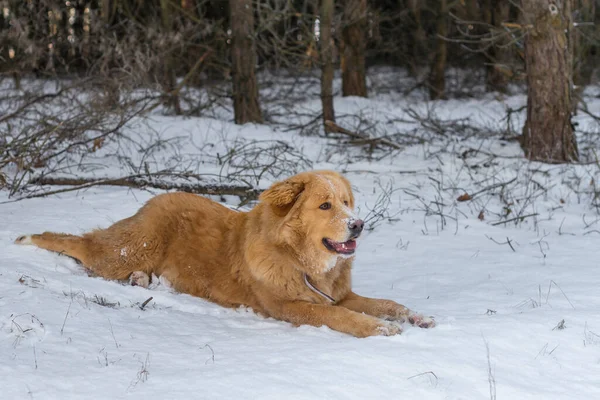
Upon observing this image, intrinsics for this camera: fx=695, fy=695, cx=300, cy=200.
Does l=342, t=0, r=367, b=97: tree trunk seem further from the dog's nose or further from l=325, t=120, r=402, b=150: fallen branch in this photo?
the dog's nose

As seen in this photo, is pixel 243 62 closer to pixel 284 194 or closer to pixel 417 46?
pixel 284 194

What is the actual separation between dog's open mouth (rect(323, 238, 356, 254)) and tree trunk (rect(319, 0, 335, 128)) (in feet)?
24.2

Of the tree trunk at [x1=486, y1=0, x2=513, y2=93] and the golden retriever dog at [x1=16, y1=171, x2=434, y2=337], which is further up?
the tree trunk at [x1=486, y1=0, x2=513, y2=93]

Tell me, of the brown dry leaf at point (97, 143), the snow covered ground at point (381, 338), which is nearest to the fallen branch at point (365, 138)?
the snow covered ground at point (381, 338)

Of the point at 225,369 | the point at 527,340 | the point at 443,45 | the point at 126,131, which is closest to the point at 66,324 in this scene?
Answer: the point at 225,369

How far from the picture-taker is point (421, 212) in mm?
8695

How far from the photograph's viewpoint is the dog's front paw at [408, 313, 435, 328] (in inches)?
187

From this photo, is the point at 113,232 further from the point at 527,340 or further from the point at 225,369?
the point at 527,340

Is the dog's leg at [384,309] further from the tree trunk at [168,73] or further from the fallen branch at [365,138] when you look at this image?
the tree trunk at [168,73]

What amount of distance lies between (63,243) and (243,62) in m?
8.05

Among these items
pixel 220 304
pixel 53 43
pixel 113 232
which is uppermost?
pixel 53 43

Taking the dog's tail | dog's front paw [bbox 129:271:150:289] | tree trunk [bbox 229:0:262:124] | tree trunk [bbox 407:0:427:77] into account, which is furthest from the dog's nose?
tree trunk [bbox 407:0:427:77]

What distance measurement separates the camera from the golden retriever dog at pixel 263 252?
5109mm

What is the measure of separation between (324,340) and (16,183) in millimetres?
5320
